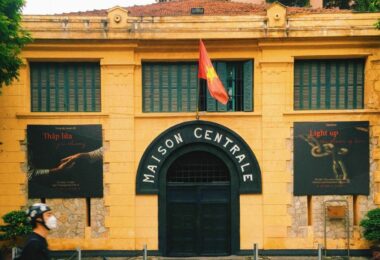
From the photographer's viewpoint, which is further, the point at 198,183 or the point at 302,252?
the point at 198,183

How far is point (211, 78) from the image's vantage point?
56.5 feet

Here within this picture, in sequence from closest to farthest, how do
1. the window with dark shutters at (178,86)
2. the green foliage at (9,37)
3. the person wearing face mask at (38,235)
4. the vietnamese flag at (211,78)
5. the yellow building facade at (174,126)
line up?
the person wearing face mask at (38,235) < the green foliage at (9,37) < the vietnamese flag at (211,78) < the yellow building facade at (174,126) < the window with dark shutters at (178,86)

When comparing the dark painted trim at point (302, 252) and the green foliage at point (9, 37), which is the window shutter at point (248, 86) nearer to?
the dark painted trim at point (302, 252)

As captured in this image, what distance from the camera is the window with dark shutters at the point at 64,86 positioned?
1886 cm

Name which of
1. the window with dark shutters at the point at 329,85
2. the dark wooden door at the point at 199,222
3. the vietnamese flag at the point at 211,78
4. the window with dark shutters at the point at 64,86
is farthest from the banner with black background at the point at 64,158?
the window with dark shutters at the point at 329,85

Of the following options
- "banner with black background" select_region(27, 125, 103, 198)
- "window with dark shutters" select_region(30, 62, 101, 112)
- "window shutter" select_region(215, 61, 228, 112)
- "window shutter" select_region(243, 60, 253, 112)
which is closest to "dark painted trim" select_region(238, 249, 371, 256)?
"window shutter" select_region(243, 60, 253, 112)

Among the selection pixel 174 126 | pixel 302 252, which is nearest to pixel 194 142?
pixel 174 126

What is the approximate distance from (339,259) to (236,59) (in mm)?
8284

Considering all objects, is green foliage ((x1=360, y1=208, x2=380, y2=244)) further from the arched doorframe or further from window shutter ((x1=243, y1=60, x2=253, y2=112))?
window shutter ((x1=243, y1=60, x2=253, y2=112))

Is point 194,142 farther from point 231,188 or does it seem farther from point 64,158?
point 64,158

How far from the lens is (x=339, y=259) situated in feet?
59.8

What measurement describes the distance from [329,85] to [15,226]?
12.5 m

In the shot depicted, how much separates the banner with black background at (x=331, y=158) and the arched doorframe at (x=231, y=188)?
2.31m

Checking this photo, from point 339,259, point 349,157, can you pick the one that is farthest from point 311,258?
point 349,157
